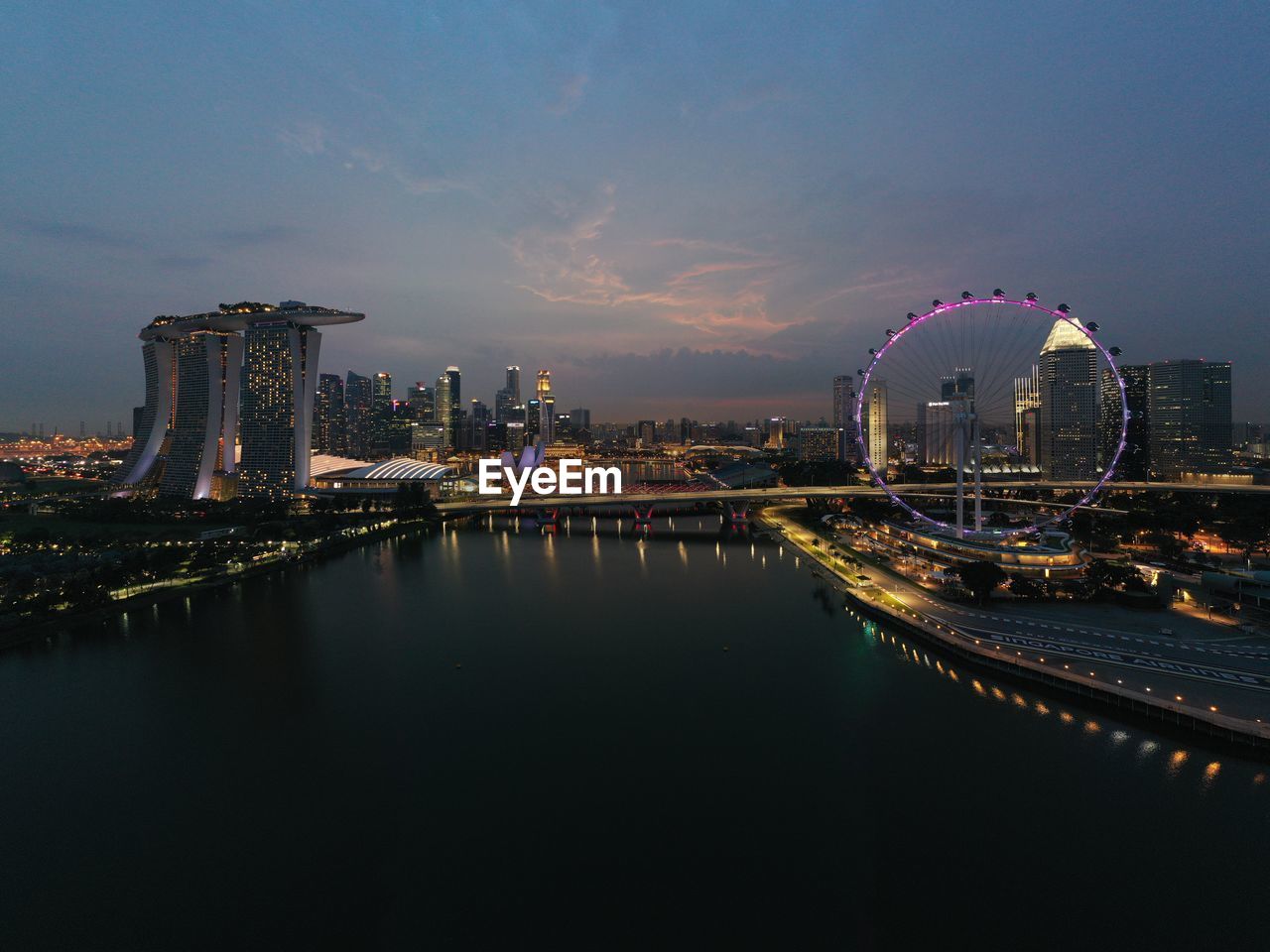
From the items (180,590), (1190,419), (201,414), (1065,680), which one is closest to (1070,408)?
(1190,419)

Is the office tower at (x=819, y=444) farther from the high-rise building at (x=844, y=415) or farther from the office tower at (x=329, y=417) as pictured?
the office tower at (x=329, y=417)

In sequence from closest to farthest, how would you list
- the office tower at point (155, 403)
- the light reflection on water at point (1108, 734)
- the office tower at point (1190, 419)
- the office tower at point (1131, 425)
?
the light reflection on water at point (1108, 734) → the office tower at point (155, 403) → the office tower at point (1131, 425) → the office tower at point (1190, 419)

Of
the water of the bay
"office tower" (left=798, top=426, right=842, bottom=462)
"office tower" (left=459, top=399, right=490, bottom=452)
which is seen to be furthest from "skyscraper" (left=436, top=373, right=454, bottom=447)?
the water of the bay

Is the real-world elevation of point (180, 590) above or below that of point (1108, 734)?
above

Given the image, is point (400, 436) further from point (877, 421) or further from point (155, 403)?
point (877, 421)

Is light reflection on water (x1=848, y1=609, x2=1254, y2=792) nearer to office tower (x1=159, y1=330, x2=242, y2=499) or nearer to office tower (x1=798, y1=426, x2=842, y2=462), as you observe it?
office tower (x1=159, y1=330, x2=242, y2=499)

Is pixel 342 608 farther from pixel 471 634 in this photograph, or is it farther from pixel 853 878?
pixel 853 878

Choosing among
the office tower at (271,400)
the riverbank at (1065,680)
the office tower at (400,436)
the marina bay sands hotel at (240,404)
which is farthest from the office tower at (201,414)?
the office tower at (400,436)
